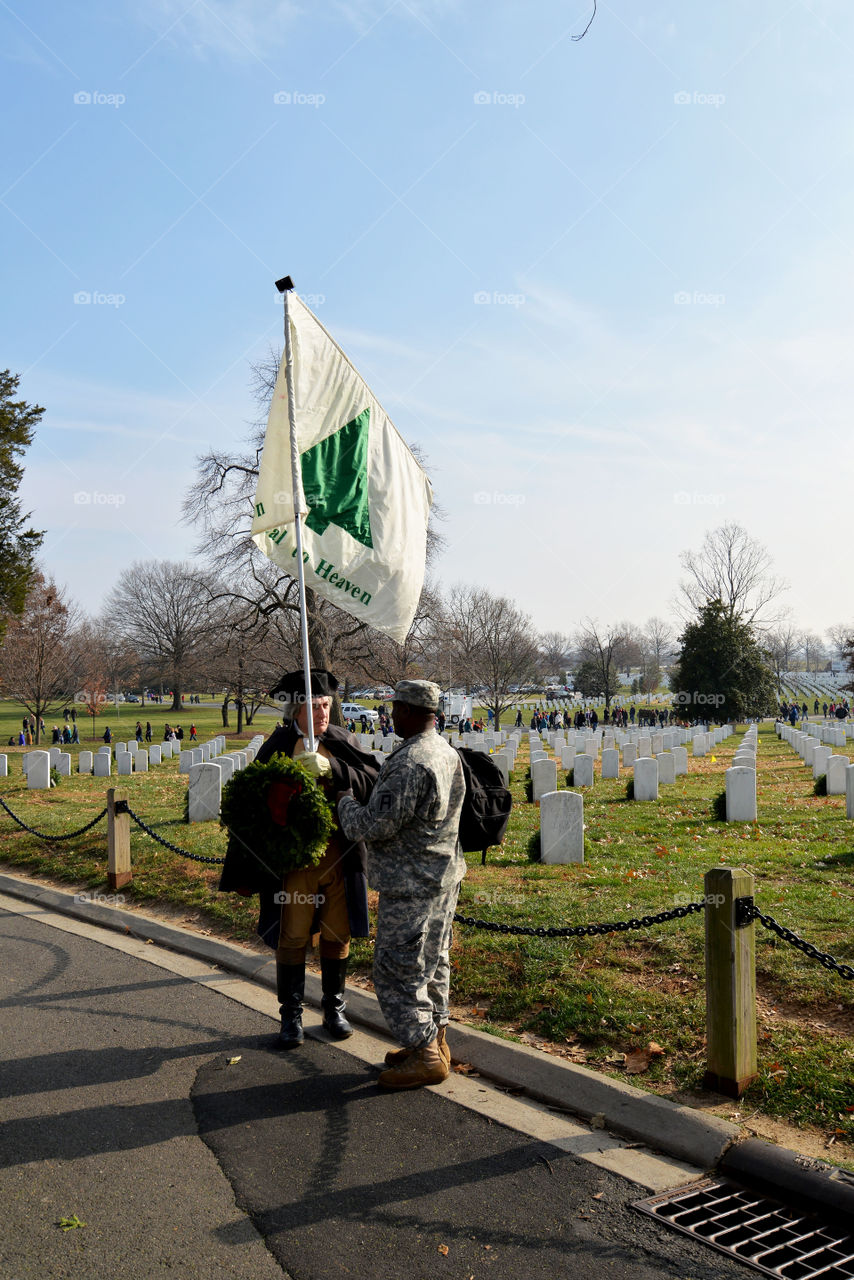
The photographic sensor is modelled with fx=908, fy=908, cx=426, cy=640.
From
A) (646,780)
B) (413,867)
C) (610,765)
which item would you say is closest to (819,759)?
(610,765)

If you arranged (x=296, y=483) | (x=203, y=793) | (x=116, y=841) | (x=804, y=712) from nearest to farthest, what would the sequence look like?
(x=296, y=483), (x=116, y=841), (x=203, y=793), (x=804, y=712)

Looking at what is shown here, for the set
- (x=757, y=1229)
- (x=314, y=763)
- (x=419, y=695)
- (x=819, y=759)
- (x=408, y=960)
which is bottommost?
(x=757, y=1229)

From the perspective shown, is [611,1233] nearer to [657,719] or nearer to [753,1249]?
[753,1249]

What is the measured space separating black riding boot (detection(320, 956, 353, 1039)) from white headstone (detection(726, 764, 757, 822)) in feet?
28.9

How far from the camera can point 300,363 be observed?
5.86m

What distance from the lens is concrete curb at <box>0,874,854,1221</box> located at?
359 centimetres

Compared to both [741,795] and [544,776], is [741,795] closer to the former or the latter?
[741,795]

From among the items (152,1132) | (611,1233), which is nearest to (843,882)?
(611,1233)

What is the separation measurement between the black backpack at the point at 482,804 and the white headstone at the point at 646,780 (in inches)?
437

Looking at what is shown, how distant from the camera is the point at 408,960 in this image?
447 centimetres

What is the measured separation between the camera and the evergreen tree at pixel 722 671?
153 feet

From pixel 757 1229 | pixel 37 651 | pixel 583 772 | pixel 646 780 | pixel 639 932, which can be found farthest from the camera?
pixel 37 651

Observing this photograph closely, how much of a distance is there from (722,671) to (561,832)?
39478 mm

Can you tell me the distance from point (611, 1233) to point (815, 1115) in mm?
1336
